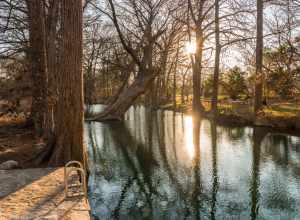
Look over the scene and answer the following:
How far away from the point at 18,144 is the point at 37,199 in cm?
584

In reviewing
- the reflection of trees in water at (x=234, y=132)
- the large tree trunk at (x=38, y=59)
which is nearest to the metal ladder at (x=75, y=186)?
the large tree trunk at (x=38, y=59)

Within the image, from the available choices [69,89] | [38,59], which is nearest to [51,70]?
[38,59]

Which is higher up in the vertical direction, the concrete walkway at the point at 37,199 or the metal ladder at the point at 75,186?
the metal ladder at the point at 75,186

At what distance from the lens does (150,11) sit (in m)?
18.5

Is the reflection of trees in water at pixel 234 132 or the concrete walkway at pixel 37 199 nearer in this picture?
the concrete walkway at pixel 37 199

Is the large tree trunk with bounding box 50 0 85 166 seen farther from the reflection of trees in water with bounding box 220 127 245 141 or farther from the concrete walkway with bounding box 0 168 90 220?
the reflection of trees in water with bounding box 220 127 245 141

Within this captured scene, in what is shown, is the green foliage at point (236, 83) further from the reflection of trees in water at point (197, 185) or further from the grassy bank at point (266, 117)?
the reflection of trees in water at point (197, 185)

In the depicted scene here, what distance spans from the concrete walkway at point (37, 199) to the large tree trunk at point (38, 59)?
14.7ft

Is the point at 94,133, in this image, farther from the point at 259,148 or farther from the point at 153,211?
the point at 153,211

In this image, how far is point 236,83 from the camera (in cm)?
2841

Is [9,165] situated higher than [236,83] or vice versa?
[236,83]

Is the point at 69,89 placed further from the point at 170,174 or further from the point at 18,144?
the point at 18,144

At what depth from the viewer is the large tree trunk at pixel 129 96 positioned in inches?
631

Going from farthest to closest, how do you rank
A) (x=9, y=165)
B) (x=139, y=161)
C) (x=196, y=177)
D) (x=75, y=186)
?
(x=139, y=161) < (x=196, y=177) < (x=9, y=165) < (x=75, y=186)
